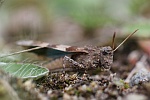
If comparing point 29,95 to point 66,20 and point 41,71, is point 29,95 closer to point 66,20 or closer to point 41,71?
point 41,71

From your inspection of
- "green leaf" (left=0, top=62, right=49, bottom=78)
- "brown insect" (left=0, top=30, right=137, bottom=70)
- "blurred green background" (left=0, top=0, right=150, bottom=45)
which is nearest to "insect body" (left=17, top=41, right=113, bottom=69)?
"brown insect" (left=0, top=30, right=137, bottom=70)

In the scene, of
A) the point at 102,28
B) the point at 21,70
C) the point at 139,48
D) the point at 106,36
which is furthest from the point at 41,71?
the point at 102,28

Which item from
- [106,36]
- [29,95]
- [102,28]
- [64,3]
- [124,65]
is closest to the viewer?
[29,95]

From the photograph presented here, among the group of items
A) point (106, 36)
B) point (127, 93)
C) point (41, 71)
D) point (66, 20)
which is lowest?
point (127, 93)

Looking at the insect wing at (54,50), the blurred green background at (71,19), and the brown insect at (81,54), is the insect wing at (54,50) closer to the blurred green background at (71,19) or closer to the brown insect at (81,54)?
the brown insect at (81,54)

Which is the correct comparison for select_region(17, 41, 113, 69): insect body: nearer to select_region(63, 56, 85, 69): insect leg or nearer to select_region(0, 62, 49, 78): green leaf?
select_region(63, 56, 85, 69): insect leg

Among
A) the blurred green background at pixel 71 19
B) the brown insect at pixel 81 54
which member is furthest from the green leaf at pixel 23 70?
the blurred green background at pixel 71 19

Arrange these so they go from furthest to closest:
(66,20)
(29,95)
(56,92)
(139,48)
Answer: (66,20) < (139,48) < (56,92) < (29,95)
